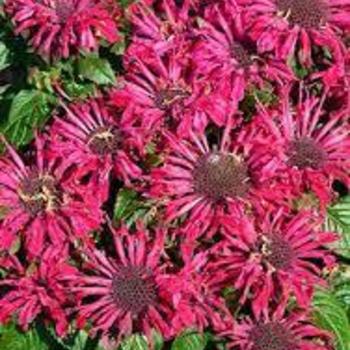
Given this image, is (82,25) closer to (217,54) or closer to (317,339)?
(217,54)

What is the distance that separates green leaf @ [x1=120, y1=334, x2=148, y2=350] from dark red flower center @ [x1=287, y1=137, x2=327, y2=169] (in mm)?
394

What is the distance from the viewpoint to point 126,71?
5.94 feet

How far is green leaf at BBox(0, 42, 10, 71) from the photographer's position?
1946 mm

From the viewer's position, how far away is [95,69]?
1.78m

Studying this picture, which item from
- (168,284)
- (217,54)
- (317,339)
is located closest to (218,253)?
(168,284)

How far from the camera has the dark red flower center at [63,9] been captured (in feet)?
5.86

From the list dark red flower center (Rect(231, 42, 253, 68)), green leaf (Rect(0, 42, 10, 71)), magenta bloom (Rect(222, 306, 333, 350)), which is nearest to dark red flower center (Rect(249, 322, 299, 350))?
magenta bloom (Rect(222, 306, 333, 350))

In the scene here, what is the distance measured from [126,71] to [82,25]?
0.13 metres

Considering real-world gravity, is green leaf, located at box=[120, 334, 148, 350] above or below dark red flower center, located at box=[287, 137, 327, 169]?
below

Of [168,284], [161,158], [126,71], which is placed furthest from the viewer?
[126,71]

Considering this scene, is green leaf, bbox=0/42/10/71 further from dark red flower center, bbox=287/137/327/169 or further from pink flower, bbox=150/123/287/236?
dark red flower center, bbox=287/137/327/169

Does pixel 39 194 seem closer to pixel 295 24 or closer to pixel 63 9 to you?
pixel 63 9

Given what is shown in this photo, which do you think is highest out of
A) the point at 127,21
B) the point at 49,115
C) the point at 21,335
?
the point at 127,21

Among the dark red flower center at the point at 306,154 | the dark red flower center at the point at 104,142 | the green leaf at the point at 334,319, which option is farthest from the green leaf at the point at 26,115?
the green leaf at the point at 334,319
